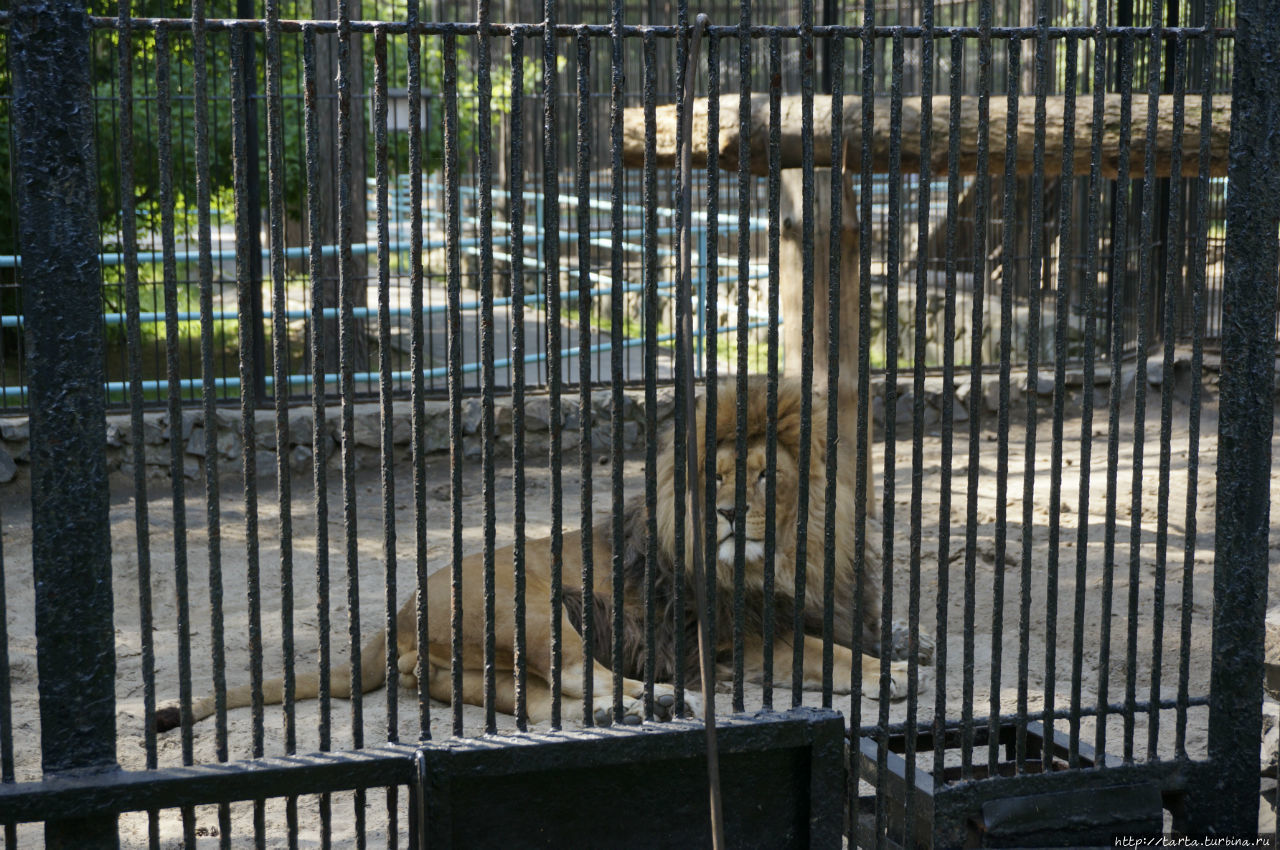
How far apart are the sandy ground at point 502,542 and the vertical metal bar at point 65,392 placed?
53.8 inches

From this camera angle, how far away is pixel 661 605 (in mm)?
4965

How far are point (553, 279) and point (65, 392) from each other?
0.88 m

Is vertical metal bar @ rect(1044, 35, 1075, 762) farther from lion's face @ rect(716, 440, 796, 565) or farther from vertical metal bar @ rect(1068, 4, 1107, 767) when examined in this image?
lion's face @ rect(716, 440, 796, 565)

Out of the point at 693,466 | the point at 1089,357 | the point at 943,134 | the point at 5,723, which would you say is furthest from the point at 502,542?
the point at 693,466

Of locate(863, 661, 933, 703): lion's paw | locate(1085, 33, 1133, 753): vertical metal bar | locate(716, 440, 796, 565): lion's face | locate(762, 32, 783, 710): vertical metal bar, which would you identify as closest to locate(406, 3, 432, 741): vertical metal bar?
locate(762, 32, 783, 710): vertical metal bar

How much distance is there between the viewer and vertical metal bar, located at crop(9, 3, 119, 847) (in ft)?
7.40

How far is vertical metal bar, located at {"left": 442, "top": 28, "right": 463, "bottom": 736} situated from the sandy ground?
105 cm

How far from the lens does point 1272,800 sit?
3.41 metres

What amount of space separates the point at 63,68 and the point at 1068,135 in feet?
6.18

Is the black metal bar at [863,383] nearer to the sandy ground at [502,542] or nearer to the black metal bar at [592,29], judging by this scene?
the black metal bar at [592,29]

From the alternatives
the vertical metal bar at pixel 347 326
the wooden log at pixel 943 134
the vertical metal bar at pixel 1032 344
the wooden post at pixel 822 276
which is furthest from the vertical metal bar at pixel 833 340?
the wooden post at pixel 822 276

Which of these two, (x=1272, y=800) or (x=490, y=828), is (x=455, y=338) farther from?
(x=1272, y=800)

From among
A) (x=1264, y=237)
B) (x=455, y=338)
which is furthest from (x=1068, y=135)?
(x=455, y=338)

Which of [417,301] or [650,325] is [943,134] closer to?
[650,325]
